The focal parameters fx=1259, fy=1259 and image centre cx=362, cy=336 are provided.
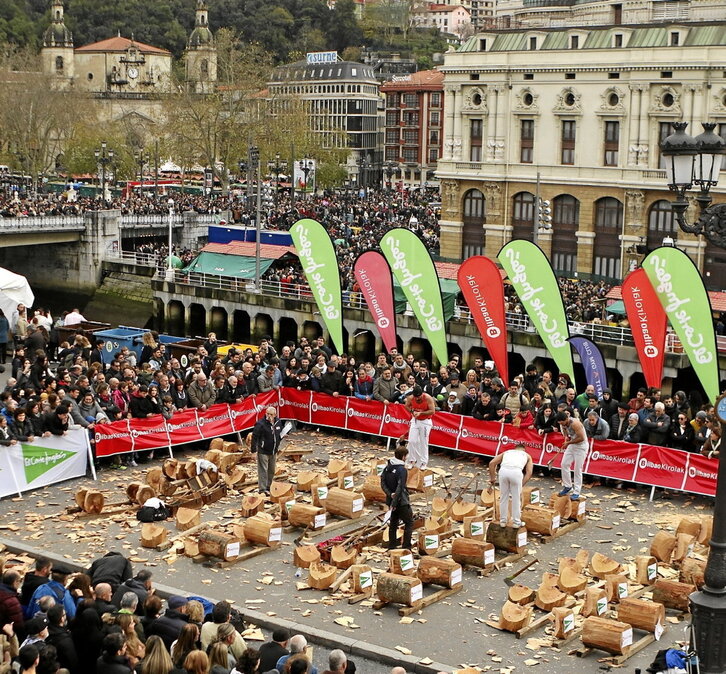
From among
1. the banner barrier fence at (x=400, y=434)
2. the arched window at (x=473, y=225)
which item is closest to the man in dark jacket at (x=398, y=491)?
the banner barrier fence at (x=400, y=434)

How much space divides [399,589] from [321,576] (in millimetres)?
1238

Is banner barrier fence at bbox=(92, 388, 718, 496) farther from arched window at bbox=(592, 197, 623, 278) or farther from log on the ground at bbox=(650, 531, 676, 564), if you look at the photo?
arched window at bbox=(592, 197, 623, 278)

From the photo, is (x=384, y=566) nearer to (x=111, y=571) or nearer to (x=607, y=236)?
(x=111, y=571)

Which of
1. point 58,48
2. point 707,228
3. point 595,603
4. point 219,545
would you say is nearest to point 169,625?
point 219,545

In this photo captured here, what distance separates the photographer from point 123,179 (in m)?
105

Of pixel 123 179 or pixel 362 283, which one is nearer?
pixel 362 283

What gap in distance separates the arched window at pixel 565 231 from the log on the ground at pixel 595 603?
45507 mm

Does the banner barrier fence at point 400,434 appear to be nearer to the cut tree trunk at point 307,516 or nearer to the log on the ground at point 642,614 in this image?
the cut tree trunk at point 307,516

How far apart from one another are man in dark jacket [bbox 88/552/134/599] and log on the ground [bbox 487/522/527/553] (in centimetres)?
614

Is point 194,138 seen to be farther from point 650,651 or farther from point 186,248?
point 650,651

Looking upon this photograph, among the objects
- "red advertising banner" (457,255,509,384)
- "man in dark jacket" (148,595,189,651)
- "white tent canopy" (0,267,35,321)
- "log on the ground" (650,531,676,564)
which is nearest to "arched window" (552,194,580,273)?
"white tent canopy" (0,267,35,321)

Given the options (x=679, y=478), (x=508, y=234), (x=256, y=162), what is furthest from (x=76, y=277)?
(x=679, y=478)

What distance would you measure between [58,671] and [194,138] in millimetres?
78986

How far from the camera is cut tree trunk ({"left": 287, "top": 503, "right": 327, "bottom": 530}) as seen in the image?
19.3 m
